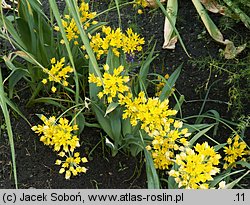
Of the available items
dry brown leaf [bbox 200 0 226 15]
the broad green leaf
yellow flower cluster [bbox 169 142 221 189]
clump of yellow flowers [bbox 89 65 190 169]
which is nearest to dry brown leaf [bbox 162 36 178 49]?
the broad green leaf

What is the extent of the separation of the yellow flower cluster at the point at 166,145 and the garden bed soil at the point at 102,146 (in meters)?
0.20

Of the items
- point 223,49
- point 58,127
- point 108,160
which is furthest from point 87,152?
point 223,49

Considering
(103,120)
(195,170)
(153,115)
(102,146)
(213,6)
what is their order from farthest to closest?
(213,6) → (102,146) → (103,120) → (153,115) → (195,170)

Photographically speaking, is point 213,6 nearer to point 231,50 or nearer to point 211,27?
point 211,27

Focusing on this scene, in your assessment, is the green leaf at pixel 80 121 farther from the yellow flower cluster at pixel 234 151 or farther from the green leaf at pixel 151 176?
the yellow flower cluster at pixel 234 151

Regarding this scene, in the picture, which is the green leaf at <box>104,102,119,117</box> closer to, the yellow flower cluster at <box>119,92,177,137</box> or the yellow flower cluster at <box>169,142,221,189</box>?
the yellow flower cluster at <box>119,92,177,137</box>

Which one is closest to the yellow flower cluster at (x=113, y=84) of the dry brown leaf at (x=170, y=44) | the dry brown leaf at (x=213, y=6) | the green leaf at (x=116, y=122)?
the green leaf at (x=116, y=122)

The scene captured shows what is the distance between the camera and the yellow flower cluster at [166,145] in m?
1.64

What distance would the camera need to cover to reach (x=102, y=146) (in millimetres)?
1959

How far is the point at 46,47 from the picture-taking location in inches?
→ 78.4

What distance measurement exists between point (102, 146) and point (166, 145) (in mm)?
350

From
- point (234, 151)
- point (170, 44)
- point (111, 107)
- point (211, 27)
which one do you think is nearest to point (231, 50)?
point (211, 27)

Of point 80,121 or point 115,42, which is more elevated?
point 115,42

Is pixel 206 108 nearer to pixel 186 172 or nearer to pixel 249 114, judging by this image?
pixel 249 114
